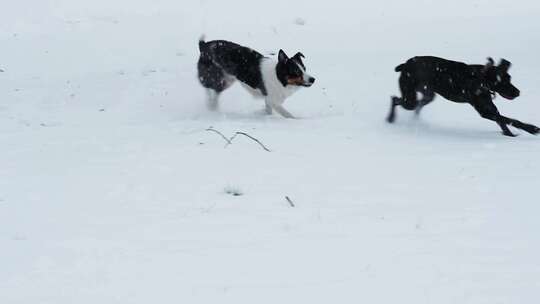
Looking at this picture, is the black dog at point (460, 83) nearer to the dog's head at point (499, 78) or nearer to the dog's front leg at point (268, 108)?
the dog's head at point (499, 78)

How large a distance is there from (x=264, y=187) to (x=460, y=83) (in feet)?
11.0

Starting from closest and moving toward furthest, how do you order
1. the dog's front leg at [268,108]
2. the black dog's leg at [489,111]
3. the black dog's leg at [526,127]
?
the black dog's leg at [526,127] → the black dog's leg at [489,111] → the dog's front leg at [268,108]

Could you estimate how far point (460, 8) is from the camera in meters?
14.8

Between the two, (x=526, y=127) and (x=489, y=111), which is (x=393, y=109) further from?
(x=526, y=127)

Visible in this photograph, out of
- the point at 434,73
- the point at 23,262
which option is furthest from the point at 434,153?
the point at 23,262

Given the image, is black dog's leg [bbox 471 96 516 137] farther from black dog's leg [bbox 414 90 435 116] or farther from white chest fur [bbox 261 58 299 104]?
white chest fur [bbox 261 58 299 104]

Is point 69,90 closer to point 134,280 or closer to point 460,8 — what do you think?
point 134,280

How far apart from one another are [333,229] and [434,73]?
3.97 m

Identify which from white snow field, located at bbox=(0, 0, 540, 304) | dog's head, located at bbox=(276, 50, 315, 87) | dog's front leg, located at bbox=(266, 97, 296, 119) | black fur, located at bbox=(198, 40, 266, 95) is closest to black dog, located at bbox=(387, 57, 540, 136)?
white snow field, located at bbox=(0, 0, 540, 304)

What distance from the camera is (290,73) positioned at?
812cm

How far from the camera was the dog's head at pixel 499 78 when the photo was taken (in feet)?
24.1

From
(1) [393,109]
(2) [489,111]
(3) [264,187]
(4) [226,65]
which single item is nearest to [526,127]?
(2) [489,111]

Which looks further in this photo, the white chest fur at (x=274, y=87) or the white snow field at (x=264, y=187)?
the white chest fur at (x=274, y=87)

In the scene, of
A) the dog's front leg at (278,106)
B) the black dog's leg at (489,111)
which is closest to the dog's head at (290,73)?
the dog's front leg at (278,106)
